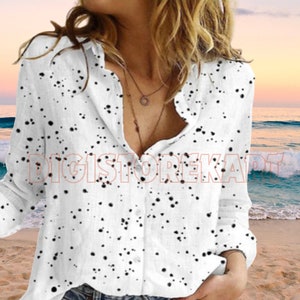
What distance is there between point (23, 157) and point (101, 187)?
17cm

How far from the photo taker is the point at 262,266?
16.9ft

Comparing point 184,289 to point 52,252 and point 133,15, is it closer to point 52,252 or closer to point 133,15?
point 52,252

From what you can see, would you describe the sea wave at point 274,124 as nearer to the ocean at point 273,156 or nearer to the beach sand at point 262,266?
the ocean at point 273,156

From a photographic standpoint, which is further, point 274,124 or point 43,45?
point 274,124

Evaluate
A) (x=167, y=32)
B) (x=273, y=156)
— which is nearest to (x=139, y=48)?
(x=167, y=32)

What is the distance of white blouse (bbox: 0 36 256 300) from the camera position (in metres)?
1.13

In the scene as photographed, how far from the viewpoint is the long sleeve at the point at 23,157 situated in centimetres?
117

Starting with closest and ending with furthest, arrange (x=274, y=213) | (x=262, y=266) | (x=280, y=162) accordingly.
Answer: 1. (x=262, y=266)
2. (x=274, y=213)
3. (x=280, y=162)

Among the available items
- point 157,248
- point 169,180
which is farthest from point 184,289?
point 169,180

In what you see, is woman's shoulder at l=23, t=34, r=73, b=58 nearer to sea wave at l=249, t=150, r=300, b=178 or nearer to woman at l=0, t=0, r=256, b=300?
woman at l=0, t=0, r=256, b=300

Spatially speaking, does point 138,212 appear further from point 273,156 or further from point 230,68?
point 273,156

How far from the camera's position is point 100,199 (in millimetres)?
1132

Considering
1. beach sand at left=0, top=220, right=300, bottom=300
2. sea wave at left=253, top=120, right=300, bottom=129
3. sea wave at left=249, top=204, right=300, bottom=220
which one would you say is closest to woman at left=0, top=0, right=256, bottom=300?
beach sand at left=0, top=220, right=300, bottom=300

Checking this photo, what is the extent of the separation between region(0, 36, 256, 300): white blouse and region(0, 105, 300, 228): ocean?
24.8 ft
